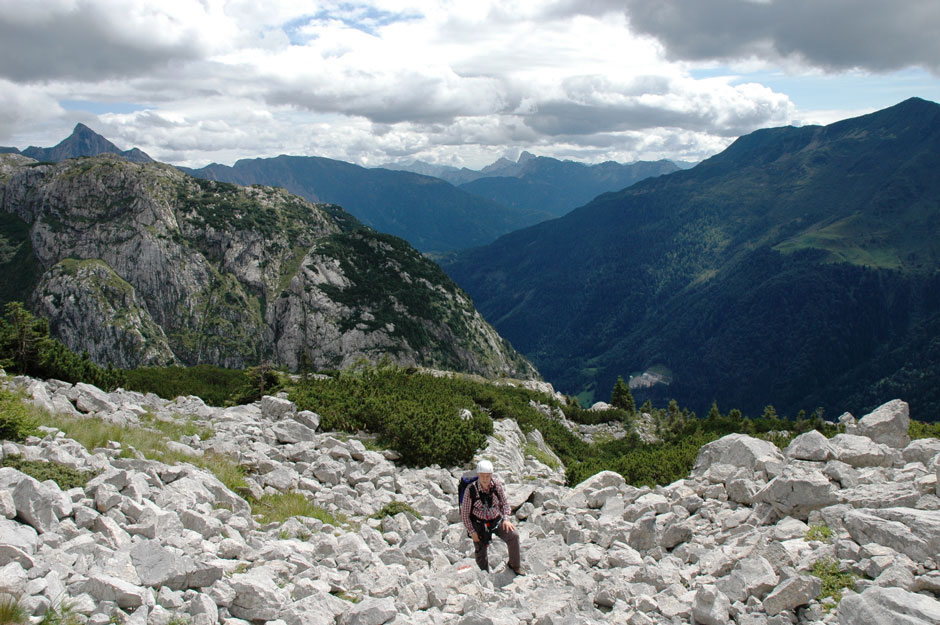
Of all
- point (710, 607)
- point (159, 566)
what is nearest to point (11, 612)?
point (159, 566)

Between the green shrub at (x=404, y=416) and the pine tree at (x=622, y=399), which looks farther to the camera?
the pine tree at (x=622, y=399)

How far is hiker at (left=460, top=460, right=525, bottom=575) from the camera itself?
1088 cm

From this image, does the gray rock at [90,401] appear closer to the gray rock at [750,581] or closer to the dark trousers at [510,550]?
the dark trousers at [510,550]

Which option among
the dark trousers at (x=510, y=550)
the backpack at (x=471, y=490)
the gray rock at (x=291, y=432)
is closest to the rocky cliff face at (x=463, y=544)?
the dark trousers at (x=510, y=550)

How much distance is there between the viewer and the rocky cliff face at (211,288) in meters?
155

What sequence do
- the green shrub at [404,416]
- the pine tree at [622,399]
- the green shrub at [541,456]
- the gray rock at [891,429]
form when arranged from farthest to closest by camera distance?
1. the pine tree at [622,399]
2. the green shrub at [541,456]
3. the green shrub at [404,416]
4. the gray rock at [891,429]

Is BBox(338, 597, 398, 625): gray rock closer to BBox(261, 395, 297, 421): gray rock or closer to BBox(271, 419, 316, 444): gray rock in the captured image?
BBox(271, 419, 316, 444): gray rock

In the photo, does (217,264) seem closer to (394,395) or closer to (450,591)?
(394,395)

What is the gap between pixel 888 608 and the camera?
711cm

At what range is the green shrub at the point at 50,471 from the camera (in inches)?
374

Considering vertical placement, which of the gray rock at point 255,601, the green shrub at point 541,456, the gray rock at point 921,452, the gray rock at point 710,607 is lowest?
the green shrub at point 541,456

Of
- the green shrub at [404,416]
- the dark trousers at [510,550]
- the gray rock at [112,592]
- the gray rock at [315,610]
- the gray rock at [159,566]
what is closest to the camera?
the gray rock at [112,592]

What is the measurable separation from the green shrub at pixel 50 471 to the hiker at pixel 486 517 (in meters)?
6.95

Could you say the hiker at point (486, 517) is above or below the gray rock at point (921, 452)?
below
